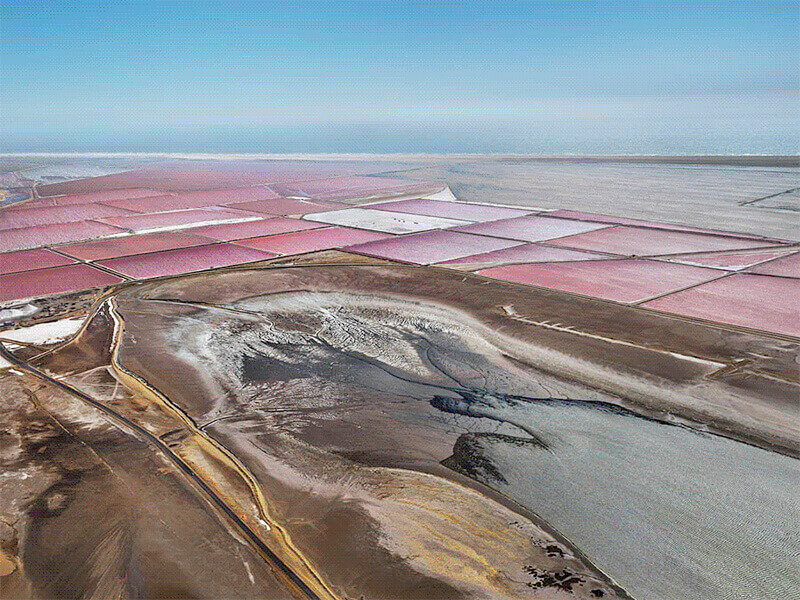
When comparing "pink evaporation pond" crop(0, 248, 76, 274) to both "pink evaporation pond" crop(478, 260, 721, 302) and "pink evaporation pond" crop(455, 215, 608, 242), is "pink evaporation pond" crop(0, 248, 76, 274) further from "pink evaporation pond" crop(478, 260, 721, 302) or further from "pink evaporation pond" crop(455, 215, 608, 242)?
"pink evaporation pond" crop(455, 215, 608, 242)

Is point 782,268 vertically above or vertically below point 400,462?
above

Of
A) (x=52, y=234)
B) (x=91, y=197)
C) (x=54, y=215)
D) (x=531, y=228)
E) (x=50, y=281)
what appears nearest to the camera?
(x=50, y=281)

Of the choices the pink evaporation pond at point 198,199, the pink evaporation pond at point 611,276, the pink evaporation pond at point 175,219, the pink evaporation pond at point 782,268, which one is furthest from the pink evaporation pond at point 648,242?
the pink evaporation pond at point 198,199

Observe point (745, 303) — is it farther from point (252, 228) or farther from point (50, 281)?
point (252, 228)

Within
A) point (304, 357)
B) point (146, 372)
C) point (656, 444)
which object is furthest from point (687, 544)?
point (146, 372)

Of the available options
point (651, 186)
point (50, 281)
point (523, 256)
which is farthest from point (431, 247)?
point (651, 186)

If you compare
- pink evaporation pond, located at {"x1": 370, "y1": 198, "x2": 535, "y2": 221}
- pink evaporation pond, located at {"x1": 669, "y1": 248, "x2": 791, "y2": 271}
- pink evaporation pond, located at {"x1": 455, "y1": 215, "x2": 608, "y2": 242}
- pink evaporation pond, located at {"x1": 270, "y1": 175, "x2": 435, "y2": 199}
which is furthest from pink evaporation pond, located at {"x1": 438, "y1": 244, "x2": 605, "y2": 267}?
pink evaporation pond, located at {"x1": 270, "y1": 175, "x2": 435, "y2": 199}

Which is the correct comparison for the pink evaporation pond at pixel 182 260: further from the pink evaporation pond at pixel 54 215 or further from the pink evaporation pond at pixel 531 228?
the pink evaporation pond at pixel 54 215
